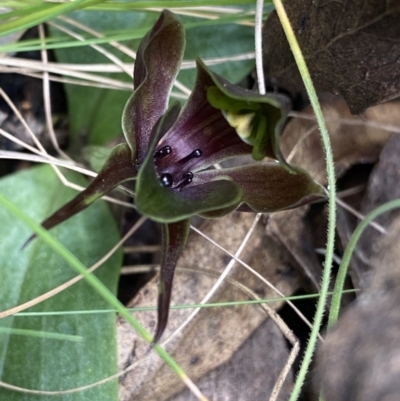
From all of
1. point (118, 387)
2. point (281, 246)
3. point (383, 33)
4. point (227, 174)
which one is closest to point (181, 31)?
point (227, 174)

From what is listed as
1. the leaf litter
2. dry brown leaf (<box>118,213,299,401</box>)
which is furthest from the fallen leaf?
dry brown leaf (<box>118,213,299,401</box>)

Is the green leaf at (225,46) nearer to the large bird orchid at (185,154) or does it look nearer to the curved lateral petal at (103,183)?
the large bird orchid at (185,154)

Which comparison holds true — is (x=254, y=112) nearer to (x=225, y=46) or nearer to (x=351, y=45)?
(x=351, y=45)

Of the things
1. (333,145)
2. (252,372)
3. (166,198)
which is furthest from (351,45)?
(252,372)

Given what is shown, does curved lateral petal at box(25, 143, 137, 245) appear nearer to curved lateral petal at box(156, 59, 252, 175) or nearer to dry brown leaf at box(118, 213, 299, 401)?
curved lateral petal at box(156, 59, 252, 175)

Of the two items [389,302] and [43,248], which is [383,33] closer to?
[389,302]

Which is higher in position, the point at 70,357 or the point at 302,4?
the point at 302,4

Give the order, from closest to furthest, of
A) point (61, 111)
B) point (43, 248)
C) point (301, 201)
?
1. point (301, 201)
2. point (43, 248)
3. point (61, 111)
